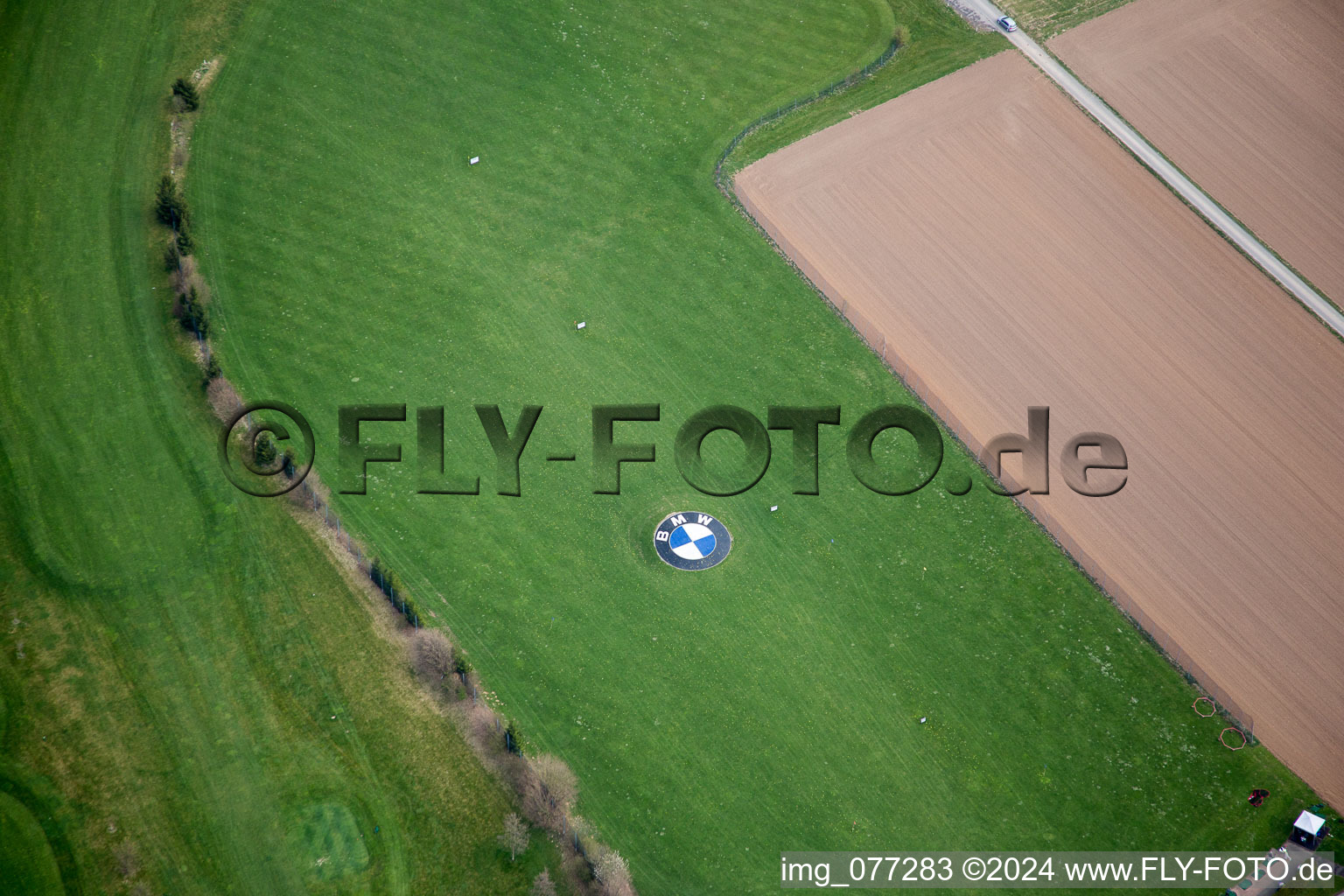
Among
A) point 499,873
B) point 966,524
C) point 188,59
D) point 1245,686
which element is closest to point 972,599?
point 966,524

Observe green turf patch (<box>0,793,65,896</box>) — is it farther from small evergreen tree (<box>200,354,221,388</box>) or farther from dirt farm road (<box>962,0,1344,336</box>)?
dirt farm road (<box>962,0,1344,336</box>)

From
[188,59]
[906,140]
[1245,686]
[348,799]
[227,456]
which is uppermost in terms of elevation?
[906,140]

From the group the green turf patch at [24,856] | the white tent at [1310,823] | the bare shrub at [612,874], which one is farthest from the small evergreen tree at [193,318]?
the white tent at [1310,823]

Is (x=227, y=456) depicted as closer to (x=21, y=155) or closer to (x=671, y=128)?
(x=21, y=155)

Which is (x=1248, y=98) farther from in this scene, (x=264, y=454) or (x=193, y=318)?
(x=193, y=318)

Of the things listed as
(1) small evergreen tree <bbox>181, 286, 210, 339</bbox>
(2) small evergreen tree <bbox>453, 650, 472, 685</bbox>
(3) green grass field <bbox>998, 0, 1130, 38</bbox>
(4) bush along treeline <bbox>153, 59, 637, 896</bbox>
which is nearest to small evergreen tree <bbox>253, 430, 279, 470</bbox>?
(4) bush along treeline <bbox>153, 59, 637, 896</bbox>

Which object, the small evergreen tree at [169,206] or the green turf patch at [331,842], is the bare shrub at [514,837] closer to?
the green turf patch at [331,842]

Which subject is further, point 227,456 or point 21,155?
point 21,155
